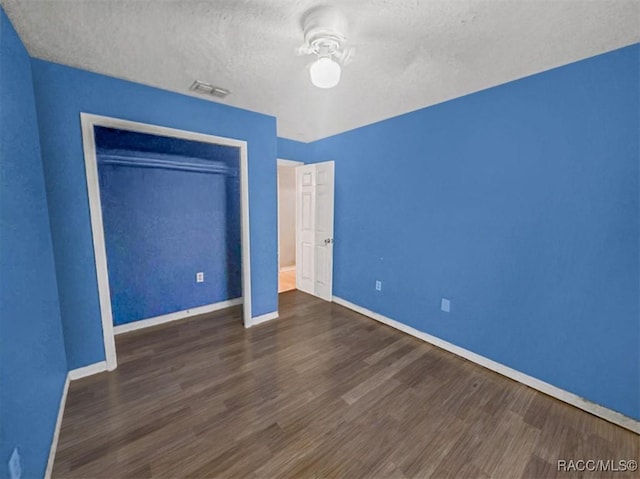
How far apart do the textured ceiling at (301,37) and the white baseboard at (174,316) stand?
2.51m

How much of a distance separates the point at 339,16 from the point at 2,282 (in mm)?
2051

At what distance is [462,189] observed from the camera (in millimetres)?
2455

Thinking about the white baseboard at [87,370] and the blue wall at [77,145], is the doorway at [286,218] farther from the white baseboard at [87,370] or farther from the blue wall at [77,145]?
the white baseboard at [87,370]

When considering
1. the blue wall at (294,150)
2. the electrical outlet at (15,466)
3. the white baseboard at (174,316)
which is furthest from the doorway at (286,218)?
the electrical outlet at (15,466)

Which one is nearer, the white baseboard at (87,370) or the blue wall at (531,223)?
the blue wall at (531,223)

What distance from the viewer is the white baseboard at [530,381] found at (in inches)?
68.9

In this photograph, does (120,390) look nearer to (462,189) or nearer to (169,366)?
(169,366)

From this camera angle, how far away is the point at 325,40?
1.52 meters

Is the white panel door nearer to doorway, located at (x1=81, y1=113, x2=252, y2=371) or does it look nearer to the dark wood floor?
doorway, located at (x1=81, y1=113, x2=252, y2=371)

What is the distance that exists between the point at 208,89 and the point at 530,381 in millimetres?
3695

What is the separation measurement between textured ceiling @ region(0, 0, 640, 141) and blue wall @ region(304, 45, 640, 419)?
11.6 inches

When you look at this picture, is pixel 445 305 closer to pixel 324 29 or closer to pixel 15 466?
pixel 324 29

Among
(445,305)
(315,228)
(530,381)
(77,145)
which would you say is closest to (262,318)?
(315,228)

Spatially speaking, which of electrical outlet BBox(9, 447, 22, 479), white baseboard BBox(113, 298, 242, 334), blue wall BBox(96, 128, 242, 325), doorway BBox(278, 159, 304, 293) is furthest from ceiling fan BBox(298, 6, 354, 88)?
doorway BBox(278, 159, 304, 293)
